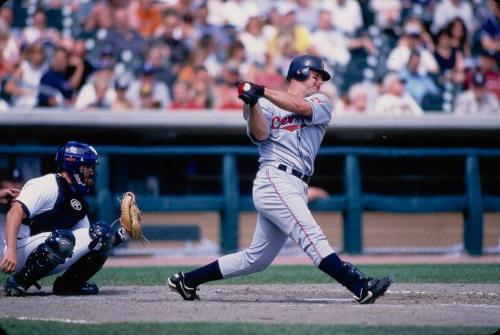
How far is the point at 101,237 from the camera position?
238 inches

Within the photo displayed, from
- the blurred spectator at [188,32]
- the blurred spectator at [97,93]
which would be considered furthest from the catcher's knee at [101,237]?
the blurred spectator at [188,32]

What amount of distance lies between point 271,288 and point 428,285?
48.0 inches

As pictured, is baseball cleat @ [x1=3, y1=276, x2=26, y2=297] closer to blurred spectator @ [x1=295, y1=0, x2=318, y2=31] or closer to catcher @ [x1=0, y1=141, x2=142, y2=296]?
catcher @ [x1=0, y1=141, x2=142, y2=296]

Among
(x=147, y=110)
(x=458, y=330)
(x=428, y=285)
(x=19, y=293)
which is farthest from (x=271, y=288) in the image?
(x=147, y=110)

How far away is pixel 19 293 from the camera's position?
246 inches

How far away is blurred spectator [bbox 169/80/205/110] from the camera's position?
455 inches

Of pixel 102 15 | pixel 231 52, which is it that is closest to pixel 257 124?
pixel 231 52

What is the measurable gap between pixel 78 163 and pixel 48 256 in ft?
2.07

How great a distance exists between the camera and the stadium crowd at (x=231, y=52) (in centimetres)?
1159

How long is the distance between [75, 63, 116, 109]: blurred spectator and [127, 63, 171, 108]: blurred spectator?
250mm

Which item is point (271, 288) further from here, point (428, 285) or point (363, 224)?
point (363, 224)

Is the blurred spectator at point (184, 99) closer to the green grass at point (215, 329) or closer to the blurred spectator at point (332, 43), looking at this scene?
the blurred spectator at point (332, 43)

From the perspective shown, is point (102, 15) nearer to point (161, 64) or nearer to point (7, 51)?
point (161, 64)

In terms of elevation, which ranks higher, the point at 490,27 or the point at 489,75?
the point at 490,27
